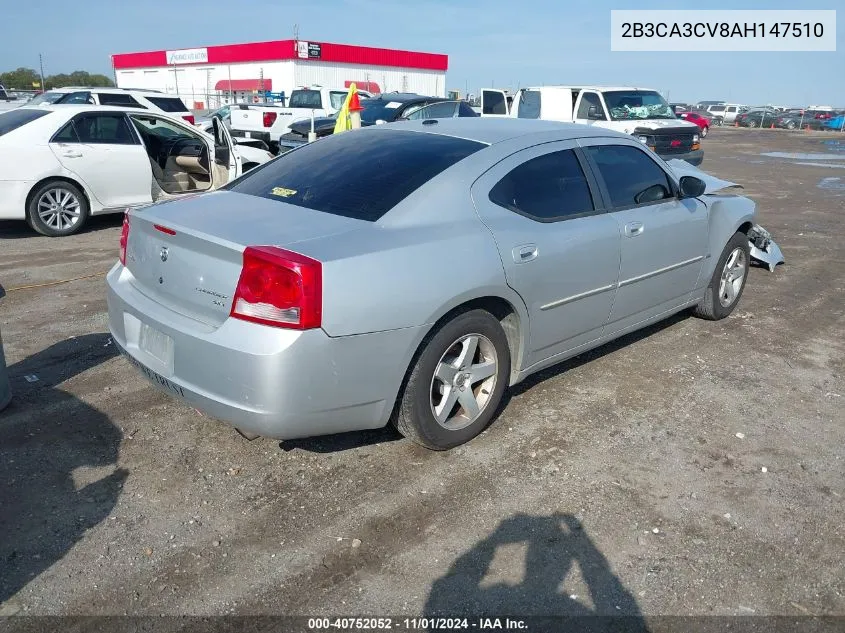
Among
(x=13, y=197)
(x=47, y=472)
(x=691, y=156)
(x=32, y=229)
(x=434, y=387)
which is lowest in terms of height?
(x=47, y=472)

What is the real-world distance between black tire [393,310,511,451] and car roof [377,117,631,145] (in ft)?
3.69

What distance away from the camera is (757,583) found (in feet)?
9.22

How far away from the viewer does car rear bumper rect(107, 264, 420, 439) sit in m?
2.93

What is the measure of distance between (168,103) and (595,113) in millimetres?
9924

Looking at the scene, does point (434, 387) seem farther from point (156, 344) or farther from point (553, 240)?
point (156, 344)

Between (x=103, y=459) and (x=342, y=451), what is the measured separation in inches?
46.9

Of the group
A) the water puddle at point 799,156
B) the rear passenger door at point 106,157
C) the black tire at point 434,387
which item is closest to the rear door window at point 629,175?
the black tire at point 434,387

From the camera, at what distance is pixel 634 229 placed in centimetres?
448

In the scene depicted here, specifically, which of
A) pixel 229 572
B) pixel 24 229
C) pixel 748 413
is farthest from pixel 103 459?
pixel 24 229

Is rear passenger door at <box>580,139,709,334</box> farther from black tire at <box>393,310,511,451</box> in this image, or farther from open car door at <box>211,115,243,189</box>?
open car door at <box>211,115,243,189</box>

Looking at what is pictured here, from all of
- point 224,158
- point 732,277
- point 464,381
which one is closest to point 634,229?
point 464,381

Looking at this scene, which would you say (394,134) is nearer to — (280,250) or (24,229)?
(280,250)

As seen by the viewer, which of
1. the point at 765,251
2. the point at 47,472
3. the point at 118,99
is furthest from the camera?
the point at 118,99

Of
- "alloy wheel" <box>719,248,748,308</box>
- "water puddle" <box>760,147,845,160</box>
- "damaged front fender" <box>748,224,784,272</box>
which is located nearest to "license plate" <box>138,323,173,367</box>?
"alloy wheel" <box>719,248,748,308</box>
